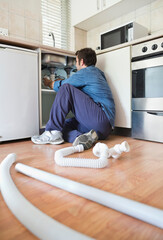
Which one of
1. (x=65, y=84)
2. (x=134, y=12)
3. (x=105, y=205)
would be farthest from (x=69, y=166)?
(x=134, y=12)

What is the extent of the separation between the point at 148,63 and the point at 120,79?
12.3 inches

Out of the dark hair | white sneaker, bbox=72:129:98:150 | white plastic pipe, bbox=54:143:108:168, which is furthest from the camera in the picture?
the dark hair

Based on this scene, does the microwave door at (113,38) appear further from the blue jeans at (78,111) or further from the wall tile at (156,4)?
the blue jeans at (78,111)

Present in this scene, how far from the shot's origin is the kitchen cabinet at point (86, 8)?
89.3 inches

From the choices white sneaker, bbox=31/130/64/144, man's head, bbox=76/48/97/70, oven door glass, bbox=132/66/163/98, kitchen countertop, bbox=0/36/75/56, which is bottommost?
white sneaker, bbox=31/130/64/144

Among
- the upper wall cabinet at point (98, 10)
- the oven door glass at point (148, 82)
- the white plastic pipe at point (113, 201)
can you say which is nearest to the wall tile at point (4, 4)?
the upper wall cabinet at point (98, 10)

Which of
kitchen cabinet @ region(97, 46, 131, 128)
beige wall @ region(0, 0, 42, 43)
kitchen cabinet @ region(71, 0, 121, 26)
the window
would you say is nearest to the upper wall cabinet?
kitchen cabinet @ region(71, 0, 121, 26)

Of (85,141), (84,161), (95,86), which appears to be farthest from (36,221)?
(95,86)

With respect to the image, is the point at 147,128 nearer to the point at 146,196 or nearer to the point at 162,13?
the point at 146,196

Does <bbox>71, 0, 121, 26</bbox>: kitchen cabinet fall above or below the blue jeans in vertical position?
above

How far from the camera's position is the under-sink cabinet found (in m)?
1.98

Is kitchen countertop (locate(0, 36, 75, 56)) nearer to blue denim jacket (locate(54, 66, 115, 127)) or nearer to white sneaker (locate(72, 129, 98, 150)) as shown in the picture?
Answer: blue denim jacket (locate(54, 66, 115, 127))

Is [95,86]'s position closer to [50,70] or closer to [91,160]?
[50,70]

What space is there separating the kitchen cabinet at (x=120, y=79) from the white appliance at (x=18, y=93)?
0.76 m
